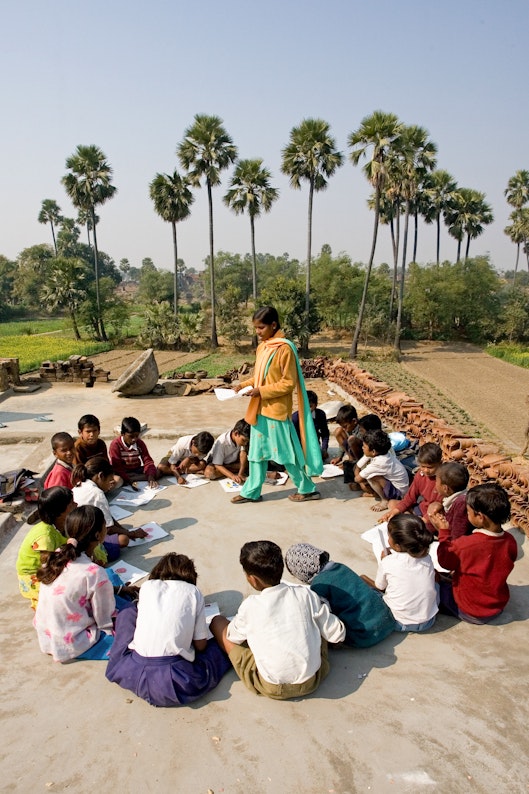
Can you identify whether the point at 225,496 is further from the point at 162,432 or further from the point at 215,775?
the point at 215,775

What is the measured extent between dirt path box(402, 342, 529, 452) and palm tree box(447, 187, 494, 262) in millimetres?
9691

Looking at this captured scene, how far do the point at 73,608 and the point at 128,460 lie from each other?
2727mm

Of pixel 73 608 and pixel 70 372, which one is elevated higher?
pixel 70 372

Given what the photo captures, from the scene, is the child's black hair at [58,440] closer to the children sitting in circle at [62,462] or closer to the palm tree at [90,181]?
the children sitting in circle at [62,462]

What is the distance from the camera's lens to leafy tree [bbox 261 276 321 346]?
77.2ft

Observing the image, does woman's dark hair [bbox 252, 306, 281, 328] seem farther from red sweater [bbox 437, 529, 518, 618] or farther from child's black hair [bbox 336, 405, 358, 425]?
red sweater [bbox 437, 529, 518, 618]

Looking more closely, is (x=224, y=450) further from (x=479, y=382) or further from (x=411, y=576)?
(x=479, y=382)

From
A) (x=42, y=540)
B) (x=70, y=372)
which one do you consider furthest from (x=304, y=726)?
(x=70, y=372)

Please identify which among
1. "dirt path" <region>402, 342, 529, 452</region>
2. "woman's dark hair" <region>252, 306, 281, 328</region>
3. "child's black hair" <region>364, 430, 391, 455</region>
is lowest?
"dirt path" <region>402, 342, 529, 452</region>

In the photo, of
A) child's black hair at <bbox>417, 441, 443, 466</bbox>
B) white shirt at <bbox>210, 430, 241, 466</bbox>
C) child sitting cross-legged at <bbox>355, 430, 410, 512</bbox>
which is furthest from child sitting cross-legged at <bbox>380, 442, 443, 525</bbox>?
white shirt at <bbox>210, 430, 241, 466</bbox>

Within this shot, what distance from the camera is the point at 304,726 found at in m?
2.47

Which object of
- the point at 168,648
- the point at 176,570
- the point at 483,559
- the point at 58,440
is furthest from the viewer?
the point at 58,440

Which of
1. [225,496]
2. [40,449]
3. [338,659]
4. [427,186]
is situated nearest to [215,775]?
[338,659]

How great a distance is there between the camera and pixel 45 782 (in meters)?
2.20
